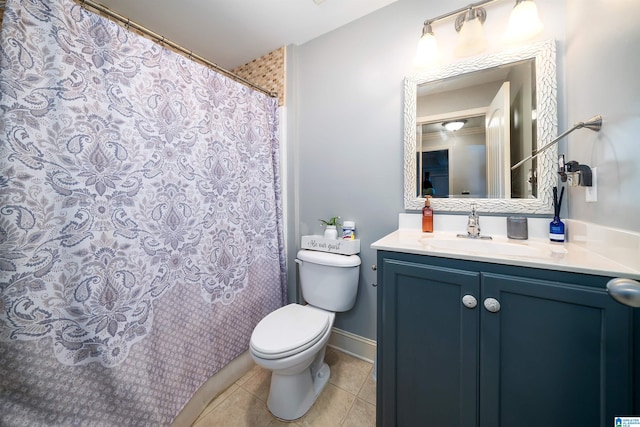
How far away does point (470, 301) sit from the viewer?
0.72 m

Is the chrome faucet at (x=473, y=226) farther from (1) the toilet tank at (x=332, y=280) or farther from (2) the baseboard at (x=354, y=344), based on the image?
(2) the baseboard at (x=354, y=344)

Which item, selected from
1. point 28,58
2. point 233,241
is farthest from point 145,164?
point 233,241

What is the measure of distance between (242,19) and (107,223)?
1.41 meters

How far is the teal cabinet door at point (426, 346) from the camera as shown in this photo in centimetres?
74

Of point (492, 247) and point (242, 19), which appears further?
point (242, 19)

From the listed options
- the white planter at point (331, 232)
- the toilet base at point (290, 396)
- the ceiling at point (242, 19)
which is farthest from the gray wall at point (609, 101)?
the toilet base at point (290, 396)

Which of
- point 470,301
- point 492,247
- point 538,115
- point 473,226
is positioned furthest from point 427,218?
point 538,115

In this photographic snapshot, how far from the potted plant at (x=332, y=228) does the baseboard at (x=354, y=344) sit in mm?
676

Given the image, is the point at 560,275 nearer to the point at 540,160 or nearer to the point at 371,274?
the point at 540,160

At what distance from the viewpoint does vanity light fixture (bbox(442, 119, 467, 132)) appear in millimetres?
1192

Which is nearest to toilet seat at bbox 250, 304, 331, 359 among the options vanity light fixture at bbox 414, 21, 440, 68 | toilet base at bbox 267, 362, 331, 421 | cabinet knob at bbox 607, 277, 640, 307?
toilet base at bbox 267, 362, 331, 421

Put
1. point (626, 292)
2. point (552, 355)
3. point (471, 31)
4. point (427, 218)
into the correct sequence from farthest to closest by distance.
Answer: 1. point (427, 218)
2. point (471, 31)
3. point (552, 355)
4. point (626, 292)

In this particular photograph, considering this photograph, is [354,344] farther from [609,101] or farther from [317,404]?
[609,101]

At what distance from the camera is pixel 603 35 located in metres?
0.73
